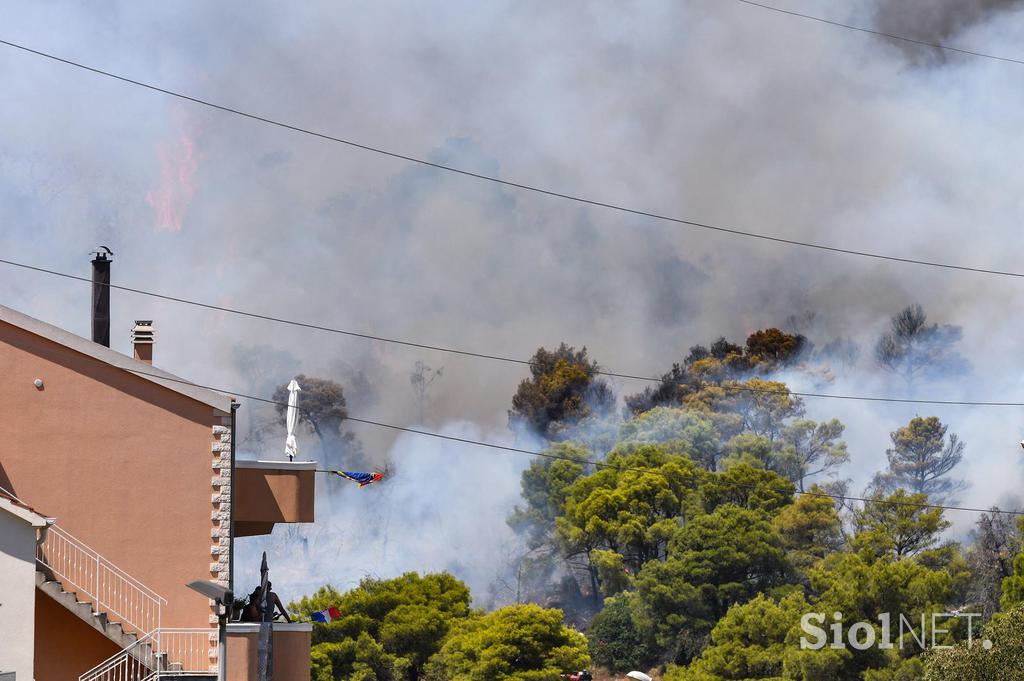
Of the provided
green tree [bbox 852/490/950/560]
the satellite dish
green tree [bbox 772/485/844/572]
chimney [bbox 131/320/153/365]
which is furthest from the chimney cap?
green tree [bbox 772/485/844/572]

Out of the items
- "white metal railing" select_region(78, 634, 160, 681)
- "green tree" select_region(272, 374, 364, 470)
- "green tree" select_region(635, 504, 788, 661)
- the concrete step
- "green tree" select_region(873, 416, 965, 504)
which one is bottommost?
"white metal railing" select_region(78, 634, 160, 681)

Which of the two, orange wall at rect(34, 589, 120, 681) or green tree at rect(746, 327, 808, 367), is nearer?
orange wall at rect(34, 589, 120, 681)

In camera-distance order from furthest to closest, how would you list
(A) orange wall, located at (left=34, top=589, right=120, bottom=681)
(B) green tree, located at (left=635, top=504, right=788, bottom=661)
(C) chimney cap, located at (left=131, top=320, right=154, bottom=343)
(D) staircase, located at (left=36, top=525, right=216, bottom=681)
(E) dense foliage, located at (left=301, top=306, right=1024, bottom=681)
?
(B) green tree, located at (left=635, top=504, right=788, bottom=661) < (E) dense foliage, located at (left=301, top=306, right=1024, bottom=681) < (C) chimney cap, located at (left=131, top=320, right=154, bottom=343) < (A) orange wall, located at (left=34, top=589, right=120, bottom=681) < (D) staircase, located at (left=36, top=525, right=216, bottom=681)

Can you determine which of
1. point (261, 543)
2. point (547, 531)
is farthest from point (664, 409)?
point (261, 543)

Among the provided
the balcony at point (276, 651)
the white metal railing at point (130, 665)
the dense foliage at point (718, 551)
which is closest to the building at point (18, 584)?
the white metal railing at point (130, 665)

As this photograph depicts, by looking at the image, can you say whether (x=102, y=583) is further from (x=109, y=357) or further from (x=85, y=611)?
(x=109, y=357)

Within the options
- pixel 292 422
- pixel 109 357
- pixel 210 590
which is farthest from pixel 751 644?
pixel 109 357

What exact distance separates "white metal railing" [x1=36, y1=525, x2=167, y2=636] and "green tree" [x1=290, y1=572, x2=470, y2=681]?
44167mm

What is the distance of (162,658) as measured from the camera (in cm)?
2891

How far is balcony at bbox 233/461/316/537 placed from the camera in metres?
32.7

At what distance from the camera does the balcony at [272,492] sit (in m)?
32.7

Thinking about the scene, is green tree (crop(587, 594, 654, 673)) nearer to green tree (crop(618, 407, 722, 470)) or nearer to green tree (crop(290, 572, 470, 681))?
green tree (crop(290, 572, 470, 681))

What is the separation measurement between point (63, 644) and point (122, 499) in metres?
3.29

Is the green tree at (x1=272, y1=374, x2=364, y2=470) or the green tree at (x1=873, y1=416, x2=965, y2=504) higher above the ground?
the green tree at (x1=272, y1=374, x2=364, y2=470)
